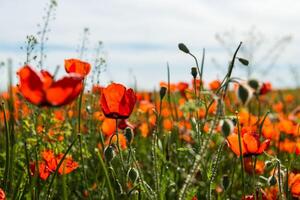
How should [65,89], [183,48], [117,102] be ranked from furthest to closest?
[183,48] → [117,102] → [65,89]

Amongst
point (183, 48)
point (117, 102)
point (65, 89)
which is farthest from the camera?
point (183, 48)

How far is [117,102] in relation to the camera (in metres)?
2.12

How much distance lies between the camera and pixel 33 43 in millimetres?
2791

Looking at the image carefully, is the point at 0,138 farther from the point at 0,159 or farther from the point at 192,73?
the point at 192,73

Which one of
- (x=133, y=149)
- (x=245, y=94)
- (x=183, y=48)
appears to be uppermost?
(x=183, y=48)

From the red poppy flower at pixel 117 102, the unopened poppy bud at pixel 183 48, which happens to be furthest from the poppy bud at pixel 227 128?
the unopened poppy bud at pixel 183 48

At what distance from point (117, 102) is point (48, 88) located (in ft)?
1.97

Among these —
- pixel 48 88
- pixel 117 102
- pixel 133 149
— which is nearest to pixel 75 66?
pixel 117 102

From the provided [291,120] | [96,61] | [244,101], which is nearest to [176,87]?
[291,120]

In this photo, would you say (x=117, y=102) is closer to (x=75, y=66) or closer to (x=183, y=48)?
(x=75, y=66)

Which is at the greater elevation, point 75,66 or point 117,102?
point 75,66

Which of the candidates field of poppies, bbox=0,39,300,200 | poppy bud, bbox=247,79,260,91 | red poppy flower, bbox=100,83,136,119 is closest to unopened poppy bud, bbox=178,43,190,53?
field of poppies, bbox=0,39,300,200

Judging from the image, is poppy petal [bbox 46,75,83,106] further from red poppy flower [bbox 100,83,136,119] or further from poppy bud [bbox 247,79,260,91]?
red poppy flower [bbox 100,83,136,119]

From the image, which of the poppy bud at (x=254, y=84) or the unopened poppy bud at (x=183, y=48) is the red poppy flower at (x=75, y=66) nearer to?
the unopened poppy bud at (x=183, y=48)
